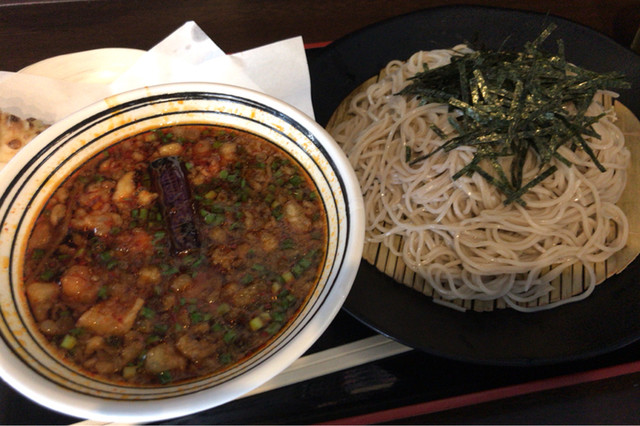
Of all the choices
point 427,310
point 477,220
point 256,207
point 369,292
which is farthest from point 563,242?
point 256,207

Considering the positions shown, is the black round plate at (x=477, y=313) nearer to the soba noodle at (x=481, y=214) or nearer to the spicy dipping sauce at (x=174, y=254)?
the soba noodle at (x=481, y=214)

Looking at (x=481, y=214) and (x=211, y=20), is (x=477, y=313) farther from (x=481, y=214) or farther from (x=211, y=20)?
(x=211, y=20)

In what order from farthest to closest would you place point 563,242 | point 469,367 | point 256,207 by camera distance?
point 563,242 → point 469,367 → point 256,207

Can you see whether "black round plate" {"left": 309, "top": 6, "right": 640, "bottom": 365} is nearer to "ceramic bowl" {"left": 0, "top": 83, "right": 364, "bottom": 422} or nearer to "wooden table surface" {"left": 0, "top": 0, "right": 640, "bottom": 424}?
"wooden table surface" {"left": 0, "top": 0, "right": 640, "bottom": 424}

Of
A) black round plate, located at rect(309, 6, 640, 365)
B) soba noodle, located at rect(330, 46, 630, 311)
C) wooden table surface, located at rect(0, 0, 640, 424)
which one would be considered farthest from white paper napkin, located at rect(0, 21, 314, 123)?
wooden table surface, located at rect(0, 0, 640, 424)

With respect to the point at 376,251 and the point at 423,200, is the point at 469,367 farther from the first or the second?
the point at 423,200

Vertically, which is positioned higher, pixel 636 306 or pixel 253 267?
pixel 253 267
